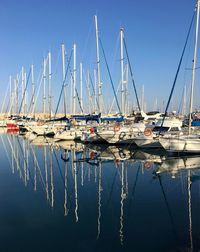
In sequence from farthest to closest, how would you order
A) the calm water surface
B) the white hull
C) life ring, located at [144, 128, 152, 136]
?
life ring, located at [144, 128, 152, 136], the white hull, the calm water surface

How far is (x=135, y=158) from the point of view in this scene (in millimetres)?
22875

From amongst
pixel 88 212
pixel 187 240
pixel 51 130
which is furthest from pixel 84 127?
pixel 187 240

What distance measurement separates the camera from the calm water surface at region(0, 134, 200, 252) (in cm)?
868

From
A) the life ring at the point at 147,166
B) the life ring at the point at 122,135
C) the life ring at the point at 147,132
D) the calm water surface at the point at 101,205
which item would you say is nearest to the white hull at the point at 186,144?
the calm water surface at the point at 101,205

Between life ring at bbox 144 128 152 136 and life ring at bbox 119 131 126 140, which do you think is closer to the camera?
life ring at bbox 144 128 152 136

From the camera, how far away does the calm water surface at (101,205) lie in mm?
8680

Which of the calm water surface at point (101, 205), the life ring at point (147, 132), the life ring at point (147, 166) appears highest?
the life ring at point (147, 132)

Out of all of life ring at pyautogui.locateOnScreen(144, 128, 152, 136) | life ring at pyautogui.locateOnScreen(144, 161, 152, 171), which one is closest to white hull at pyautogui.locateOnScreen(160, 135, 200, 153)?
life ring at pyautogui.locateOnScreen(144, 161, 152, 171)

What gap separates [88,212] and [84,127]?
27.4m

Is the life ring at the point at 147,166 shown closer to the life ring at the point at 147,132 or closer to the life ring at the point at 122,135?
the life ring at the point at 147,132

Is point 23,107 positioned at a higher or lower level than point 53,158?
higher

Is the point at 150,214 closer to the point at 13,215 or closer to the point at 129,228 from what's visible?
the point at 129,228

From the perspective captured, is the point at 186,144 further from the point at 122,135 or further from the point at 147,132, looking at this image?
the point at 122,135

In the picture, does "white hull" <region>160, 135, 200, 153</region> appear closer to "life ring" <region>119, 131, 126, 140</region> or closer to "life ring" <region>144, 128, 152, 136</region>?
"life ring" <region>144, 128, 152, 136</region>
